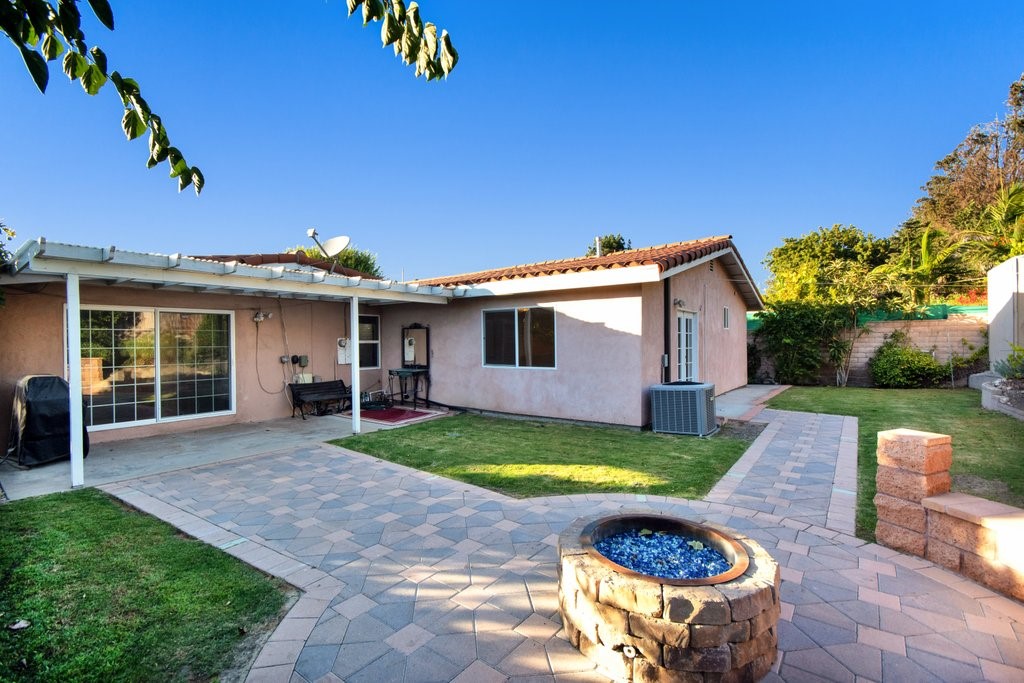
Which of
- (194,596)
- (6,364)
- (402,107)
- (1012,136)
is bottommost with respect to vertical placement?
(194,596)

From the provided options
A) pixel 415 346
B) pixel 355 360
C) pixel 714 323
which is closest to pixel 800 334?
pixel 714 323

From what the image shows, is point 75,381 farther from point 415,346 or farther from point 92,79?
point 415,346

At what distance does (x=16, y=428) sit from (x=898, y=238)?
1454 inches

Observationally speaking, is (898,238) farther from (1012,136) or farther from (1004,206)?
(1004,206)

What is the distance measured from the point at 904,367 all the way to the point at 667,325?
1030 centimetres

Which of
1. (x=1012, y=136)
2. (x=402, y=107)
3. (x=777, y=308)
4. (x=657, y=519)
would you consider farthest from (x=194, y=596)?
(x=1012, y=136)

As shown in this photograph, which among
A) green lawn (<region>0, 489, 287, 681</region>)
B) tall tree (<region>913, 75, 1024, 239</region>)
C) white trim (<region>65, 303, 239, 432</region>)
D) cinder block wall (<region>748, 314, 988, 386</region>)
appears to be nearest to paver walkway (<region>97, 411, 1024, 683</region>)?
A: green lawn (<region>0, 489, 287, 681</region>)

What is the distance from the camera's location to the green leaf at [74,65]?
1772 millimetres

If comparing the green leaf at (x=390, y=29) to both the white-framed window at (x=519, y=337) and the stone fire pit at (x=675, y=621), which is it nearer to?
the stone fire pit at (x=675, y=621)

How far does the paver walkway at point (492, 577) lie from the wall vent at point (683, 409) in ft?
6.78

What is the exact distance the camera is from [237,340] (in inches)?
390

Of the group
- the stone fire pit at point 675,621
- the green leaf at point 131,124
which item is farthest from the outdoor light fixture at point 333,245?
the stone fire pit at point 675,621

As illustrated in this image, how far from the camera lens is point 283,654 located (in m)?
2.61

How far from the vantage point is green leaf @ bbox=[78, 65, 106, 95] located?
5.91 ft
